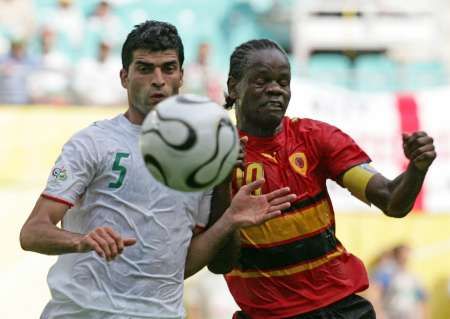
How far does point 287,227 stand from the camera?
5961 millimetres

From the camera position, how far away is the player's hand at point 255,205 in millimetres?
5496

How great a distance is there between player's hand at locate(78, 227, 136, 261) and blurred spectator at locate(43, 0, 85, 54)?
12381 millimetres

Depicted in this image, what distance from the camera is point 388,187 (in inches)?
227

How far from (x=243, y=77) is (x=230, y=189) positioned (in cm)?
73

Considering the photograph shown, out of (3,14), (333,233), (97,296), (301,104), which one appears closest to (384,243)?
(301,104)

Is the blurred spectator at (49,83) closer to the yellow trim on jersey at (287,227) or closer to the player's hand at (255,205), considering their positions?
the yellow trim on jersey at (287,227)

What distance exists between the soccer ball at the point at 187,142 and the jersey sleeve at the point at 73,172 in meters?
0.39

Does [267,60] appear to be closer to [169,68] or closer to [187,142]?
[169,68]

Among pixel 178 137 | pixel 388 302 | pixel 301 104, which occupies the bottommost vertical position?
pixel 388 302

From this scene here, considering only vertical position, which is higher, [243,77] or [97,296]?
[243,77]

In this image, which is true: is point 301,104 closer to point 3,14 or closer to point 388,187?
point 3,14

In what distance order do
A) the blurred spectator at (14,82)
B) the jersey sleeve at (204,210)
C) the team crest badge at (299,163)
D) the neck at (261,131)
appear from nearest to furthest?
the jersey sleeve at (204,210) → the team crest badge at (299,163) → the neck at (261,131) → the blurred spectator at (14,82)

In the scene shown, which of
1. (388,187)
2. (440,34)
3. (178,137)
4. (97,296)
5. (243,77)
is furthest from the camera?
(440,34)

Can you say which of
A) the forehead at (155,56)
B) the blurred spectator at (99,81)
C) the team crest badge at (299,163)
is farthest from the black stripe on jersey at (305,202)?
the blurred spectator at (99,81)
